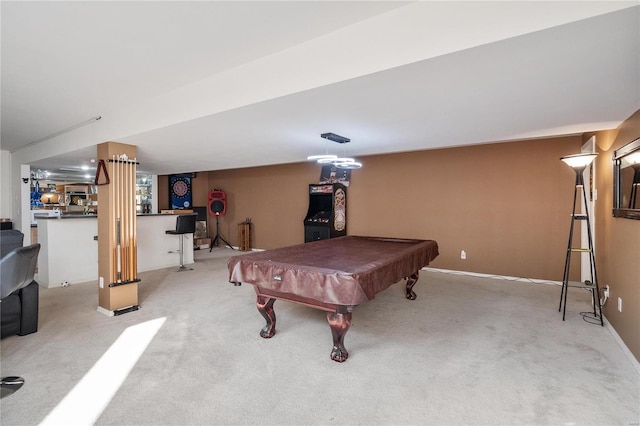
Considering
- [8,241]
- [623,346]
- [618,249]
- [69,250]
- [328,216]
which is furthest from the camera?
[328,216]

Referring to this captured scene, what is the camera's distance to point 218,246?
8.74 m

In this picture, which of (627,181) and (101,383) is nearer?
(101,383)

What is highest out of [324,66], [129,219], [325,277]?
[324,66]

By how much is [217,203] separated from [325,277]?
656cm

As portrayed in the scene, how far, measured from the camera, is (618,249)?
2828 mm

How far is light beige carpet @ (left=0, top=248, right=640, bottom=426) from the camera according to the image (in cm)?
182

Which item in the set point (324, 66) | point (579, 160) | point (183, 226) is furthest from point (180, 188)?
point (579, 160)

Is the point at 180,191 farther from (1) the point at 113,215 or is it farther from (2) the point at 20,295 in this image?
(2) the point at 20,295

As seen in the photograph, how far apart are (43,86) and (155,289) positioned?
288cm

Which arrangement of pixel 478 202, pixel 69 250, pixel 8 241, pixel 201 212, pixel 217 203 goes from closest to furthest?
pixel 8 241 → pixel 69 250 → pixel 478 202 → pixel 217 203 → pixel 201 212

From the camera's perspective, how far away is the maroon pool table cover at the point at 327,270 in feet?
7.20

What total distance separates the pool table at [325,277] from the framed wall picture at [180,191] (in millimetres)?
5929

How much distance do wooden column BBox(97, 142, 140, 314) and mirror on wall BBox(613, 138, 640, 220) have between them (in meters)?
4.87

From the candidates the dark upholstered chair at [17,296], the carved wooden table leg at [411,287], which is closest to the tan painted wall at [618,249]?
the carved wooden table leg at [411,287]
